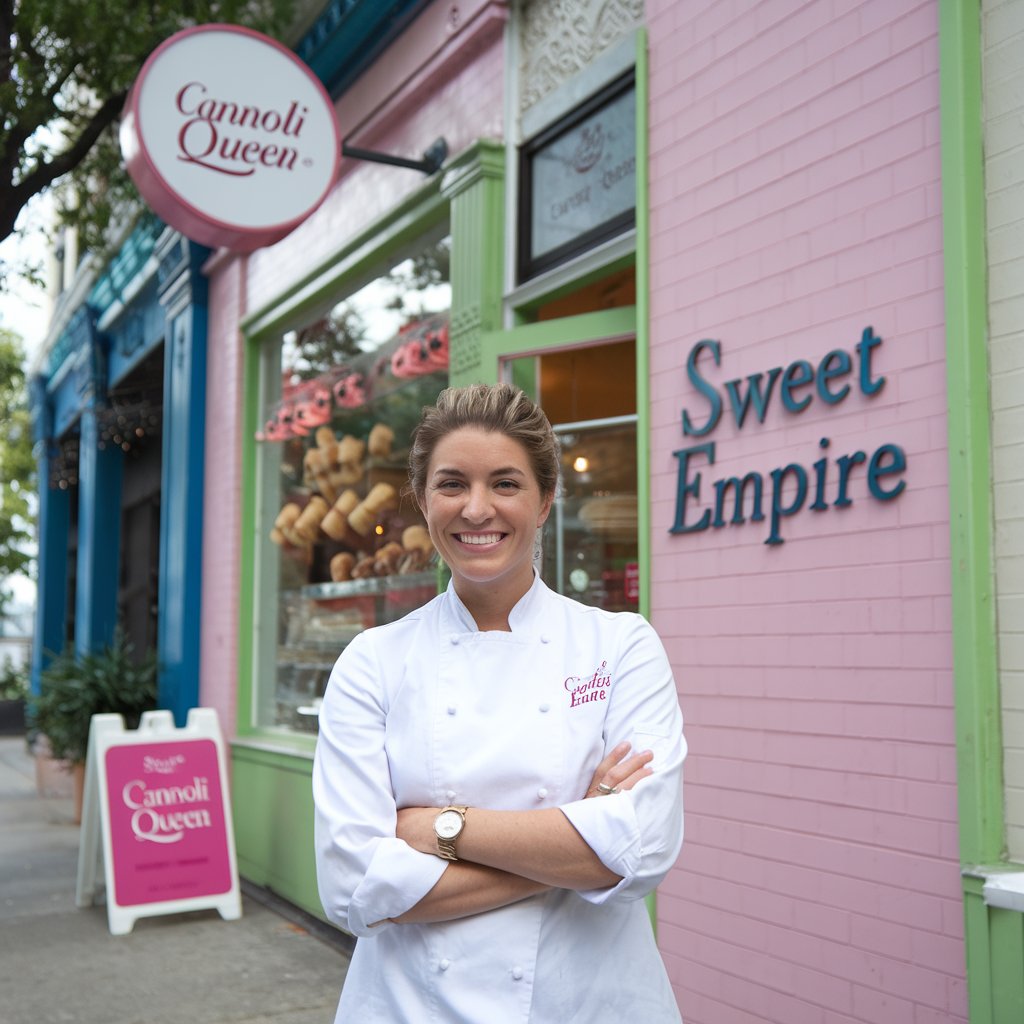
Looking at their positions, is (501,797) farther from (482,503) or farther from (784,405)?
(784,405)

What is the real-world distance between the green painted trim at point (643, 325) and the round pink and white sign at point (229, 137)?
1.87m

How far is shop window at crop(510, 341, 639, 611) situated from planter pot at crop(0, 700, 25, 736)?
16.8 metres

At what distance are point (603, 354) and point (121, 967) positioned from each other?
352 centimetres

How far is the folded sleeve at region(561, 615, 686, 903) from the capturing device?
1.83m

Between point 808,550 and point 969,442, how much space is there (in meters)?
0.69

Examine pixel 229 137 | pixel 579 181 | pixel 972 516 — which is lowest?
pixel 972 516

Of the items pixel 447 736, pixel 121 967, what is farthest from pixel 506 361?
pixel 447 736

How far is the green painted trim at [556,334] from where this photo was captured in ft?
16.1

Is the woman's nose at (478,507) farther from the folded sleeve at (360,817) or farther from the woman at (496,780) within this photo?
the folded sleeve at (360,817)

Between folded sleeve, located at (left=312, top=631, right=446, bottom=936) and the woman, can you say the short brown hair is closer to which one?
the woman

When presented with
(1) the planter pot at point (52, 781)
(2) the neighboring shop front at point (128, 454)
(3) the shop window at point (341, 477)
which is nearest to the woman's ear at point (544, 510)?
(3) the shop window at point (341, 477)

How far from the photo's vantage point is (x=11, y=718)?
20.0 meters

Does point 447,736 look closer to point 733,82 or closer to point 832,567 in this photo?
point 832,567

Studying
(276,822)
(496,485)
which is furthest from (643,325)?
(276,822)
